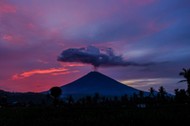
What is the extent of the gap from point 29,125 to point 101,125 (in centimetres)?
585

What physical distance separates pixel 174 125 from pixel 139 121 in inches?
118

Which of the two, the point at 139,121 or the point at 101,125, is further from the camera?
the point at 139,121

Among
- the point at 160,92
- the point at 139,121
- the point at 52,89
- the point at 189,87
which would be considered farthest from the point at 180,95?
the point at 139,121

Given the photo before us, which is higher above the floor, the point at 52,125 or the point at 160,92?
the point at 160,92

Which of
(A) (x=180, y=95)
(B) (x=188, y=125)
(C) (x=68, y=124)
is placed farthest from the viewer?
(A) (x=180, y=95)

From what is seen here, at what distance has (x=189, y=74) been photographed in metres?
78.9

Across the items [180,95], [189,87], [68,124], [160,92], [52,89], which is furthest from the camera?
[160,92]

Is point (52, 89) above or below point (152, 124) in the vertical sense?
above

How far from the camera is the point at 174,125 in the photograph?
21.0 metres

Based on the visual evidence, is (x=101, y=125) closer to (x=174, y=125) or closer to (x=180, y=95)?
(x=174, y=125)

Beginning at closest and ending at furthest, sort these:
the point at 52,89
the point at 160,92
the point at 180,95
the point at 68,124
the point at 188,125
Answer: the point at 188,125, the point at 68,124, the point at 52,89, the point at 180,95, the point at 160,92

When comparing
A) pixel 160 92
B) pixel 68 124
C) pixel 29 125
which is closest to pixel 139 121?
pixel 68 124

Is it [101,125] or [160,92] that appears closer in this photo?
[101,125]

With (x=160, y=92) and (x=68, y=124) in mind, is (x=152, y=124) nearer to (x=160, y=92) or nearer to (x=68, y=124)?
(x=68, y=124)
